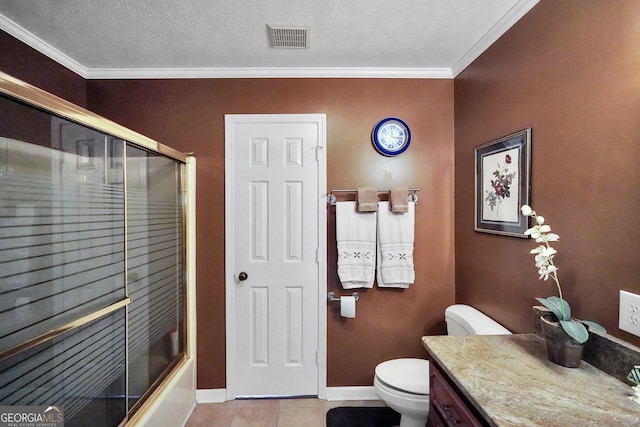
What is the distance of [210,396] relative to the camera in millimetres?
2160

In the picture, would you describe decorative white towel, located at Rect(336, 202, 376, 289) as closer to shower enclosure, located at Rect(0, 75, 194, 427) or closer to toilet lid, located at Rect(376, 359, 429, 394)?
toilet lid, located at Rect(376, 359, 429, 394)

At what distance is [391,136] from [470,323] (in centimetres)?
133

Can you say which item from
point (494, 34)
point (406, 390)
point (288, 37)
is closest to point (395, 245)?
point (406, 390)

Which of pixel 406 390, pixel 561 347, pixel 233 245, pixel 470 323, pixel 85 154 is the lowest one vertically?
pixel 406 390

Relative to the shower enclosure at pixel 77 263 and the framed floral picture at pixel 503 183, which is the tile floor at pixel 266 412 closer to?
the shower enclosure at pixel 77 263

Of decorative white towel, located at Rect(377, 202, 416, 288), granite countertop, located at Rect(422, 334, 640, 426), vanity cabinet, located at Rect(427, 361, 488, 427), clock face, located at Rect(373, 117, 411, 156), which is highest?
clock face, located at Rect(373, 117, 411, 156)

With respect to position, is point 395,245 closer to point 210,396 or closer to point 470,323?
point 470,323

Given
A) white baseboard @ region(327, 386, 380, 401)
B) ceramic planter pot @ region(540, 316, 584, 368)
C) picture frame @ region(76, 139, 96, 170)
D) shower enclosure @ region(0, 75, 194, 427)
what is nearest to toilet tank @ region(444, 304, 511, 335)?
ceramic planter pot @ region(540, 316, 584, 368)

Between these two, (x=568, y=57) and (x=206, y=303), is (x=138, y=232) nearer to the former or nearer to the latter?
(x=206, y=303)

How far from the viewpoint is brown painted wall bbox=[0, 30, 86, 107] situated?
1.62m

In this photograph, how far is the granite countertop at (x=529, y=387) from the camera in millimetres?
809

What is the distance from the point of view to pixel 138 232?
1616 millimetres

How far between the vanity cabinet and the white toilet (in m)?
0.26

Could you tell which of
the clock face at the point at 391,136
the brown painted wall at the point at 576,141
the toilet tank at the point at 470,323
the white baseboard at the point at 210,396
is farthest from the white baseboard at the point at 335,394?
the clock face at the point at 391,136
